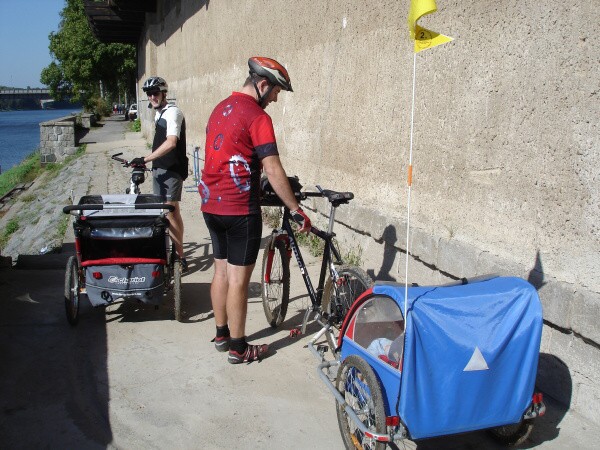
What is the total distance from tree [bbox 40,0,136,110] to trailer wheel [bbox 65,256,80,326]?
152ft

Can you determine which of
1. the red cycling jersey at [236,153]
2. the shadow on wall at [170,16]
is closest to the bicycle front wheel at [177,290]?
the red cycling jersey at [236,153]

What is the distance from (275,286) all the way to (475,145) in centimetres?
185

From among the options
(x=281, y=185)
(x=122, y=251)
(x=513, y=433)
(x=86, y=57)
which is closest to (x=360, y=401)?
(x=513, y=433)

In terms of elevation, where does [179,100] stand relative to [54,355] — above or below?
above

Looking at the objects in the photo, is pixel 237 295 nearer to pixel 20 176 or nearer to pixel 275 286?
pixel 275 286

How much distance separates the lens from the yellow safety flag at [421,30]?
3072mm

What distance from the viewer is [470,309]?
275 cm

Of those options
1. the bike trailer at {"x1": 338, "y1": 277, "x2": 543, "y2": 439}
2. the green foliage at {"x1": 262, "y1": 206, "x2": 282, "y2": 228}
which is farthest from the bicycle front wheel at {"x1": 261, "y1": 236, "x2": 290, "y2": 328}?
the green foliage at {"x1": 262, "y1": 206, "x2": 282, "y2": 228}

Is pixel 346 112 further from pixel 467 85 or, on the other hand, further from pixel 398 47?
pixel 467 85

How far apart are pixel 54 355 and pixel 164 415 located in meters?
1.20

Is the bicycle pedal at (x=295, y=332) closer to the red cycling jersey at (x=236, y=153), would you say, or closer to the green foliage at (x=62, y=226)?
the red cycling jersey at (x=236, y=153)

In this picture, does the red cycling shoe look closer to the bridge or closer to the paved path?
the paved path

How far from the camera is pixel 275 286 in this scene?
4.81 m

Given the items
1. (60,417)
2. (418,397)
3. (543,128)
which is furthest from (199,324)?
(543,128)
